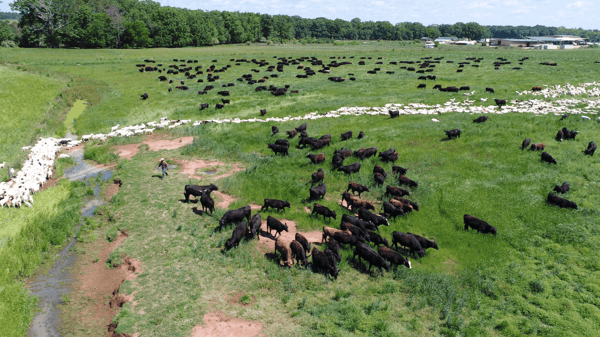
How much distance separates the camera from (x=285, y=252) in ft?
42.8

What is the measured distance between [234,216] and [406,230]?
8172mm

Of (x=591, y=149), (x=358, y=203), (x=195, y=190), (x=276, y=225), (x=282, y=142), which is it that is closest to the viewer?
(x=276, y=225)

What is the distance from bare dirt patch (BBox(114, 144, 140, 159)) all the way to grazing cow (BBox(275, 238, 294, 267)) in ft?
55.7

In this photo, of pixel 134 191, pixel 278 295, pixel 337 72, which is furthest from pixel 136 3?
pixel 278 295

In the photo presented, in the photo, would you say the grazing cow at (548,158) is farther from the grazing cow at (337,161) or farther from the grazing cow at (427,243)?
the grazing cow at (337,161)

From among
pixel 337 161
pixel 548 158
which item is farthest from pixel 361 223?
pixel 548 158

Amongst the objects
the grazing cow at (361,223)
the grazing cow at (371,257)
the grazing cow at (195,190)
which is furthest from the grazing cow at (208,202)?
the grazing cow at (371,257)

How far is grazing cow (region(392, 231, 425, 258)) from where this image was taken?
43.7ft

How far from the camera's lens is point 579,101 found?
3403 cm

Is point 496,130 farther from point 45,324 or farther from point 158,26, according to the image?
point 158,26

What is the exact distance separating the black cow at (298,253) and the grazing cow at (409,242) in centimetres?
403

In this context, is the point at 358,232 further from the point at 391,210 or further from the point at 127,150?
the point at 127,150

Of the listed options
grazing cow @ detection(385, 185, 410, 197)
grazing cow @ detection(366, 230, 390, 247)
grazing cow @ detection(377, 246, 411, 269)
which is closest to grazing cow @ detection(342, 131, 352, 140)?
grazing cow @ detection(385, 185, 410, 197)

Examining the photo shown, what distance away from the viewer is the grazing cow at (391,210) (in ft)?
52.3
